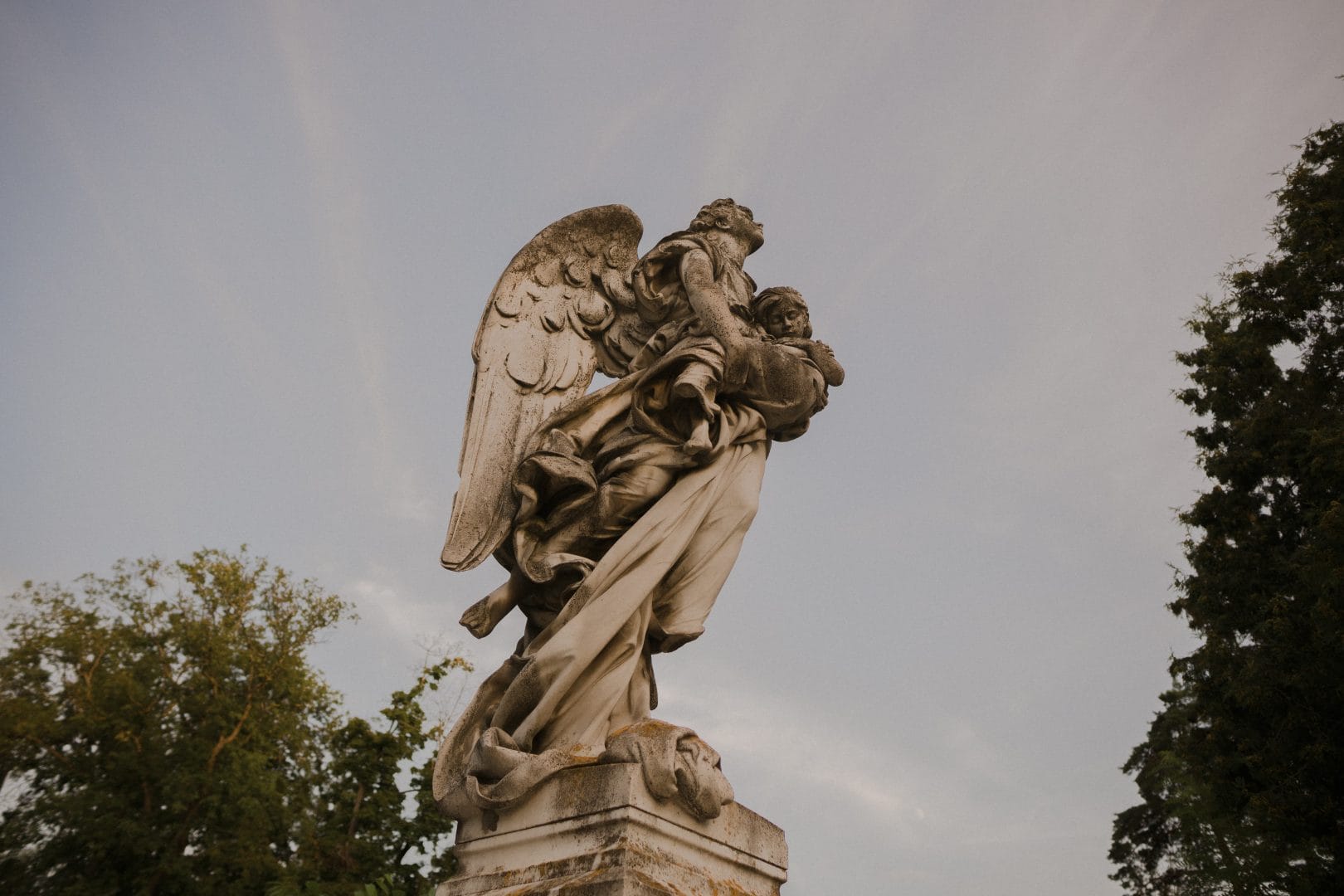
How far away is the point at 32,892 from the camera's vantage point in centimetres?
1781

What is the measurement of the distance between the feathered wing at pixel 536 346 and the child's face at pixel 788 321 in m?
0.69

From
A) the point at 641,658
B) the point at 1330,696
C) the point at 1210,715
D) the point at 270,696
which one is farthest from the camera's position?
the point at 270,696

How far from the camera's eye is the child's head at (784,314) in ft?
15.4

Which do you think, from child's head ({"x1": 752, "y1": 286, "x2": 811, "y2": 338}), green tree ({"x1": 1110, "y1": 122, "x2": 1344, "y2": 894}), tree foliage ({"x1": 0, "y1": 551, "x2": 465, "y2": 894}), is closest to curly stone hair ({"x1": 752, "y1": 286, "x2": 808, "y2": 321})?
child's head ({"x1": 752, "y1": 286, "x2": 811, "y2": 338})

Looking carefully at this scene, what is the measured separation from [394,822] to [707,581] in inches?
644

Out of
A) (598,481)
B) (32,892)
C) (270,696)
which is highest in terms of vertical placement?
(270,696)

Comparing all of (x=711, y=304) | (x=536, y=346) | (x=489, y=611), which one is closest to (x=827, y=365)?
(x=711, y=304)

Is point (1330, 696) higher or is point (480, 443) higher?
point (1330, 696)

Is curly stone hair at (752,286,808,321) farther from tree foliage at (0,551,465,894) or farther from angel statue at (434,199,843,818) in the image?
tree foliage at (0,551,465,894)

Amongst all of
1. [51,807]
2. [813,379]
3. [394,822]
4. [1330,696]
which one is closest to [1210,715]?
[1330,696]

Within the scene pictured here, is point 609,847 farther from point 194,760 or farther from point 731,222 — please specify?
point 194,760

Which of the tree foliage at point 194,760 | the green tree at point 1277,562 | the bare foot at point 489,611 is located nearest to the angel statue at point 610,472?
the bare foot at point 489,611

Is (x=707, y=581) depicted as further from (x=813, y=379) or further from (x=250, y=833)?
(x=250, y=833)

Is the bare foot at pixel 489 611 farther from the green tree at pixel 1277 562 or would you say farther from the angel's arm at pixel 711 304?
the green tree at pixel 1277 562
